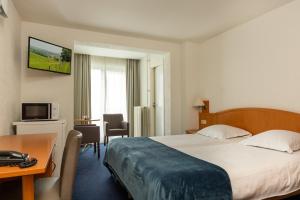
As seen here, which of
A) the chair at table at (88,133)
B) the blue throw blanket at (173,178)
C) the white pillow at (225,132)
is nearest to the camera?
the blue throw blanket at (173,178)

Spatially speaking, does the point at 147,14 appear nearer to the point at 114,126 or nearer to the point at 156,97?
the point at 156,97

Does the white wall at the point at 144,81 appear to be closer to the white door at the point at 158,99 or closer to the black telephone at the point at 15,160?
the white door at the point at 158,99

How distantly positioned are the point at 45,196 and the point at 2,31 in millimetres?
2035

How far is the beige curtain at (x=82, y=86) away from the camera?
5.61 meters

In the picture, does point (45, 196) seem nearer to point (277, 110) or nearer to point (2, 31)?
point (2, 31)

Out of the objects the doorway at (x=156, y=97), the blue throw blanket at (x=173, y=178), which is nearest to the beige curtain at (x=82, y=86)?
the doorway at (x=156, y=97)

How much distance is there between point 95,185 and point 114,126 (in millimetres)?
2843

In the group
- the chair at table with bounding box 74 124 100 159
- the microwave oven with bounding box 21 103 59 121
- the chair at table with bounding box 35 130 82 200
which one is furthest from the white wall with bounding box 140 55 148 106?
the chair at table with bounding box 35 130 82 200

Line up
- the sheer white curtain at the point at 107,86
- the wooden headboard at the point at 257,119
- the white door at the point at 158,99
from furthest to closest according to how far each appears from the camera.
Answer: the sheer white curtain at the point at 107,86 → the white door at the point at 158,99 → the wooden headboard at the point at 257,119

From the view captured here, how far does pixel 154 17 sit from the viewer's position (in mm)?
3135

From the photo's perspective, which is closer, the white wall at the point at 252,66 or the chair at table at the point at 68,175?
the chair at table at the point at 68,175

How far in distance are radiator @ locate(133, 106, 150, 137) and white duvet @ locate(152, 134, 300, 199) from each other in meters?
3.47

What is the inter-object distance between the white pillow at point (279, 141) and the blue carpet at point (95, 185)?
178cm

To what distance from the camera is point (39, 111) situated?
3041 millimetres
